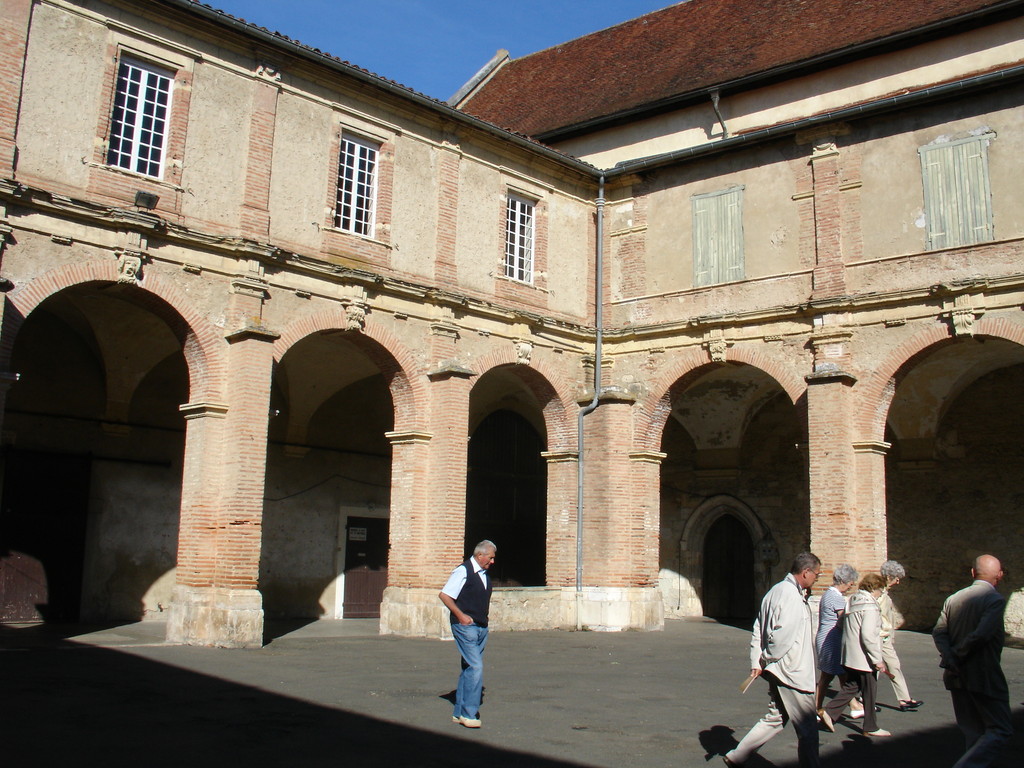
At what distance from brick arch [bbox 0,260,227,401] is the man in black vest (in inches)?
270

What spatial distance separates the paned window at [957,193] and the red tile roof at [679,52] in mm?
2772

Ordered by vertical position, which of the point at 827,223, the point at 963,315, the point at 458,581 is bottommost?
the point at 458,581

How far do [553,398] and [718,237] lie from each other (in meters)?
4.22

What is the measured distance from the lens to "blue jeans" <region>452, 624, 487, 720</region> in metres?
8.05

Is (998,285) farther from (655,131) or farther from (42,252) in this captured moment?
(42,252)

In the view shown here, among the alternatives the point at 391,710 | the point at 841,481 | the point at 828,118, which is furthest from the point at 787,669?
the point at 828,118

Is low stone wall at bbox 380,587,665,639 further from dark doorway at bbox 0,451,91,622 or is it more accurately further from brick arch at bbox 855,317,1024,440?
dark doorway at bbox 0,451,91,622

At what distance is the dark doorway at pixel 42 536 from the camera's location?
628 inches

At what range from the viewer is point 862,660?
8.42 meters

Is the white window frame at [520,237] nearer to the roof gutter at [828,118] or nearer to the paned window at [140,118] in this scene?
the roof gutter at [828,118]

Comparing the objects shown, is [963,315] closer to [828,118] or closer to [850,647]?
[828,118]

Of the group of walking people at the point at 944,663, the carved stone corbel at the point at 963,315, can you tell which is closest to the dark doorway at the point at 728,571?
the carved stone corbel at the point at 963,315

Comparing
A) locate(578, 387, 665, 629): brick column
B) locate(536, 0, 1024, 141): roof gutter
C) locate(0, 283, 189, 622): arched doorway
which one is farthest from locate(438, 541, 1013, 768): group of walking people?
locate(536, 0, 1024, 141): roof gutter

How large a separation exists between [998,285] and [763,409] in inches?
265
